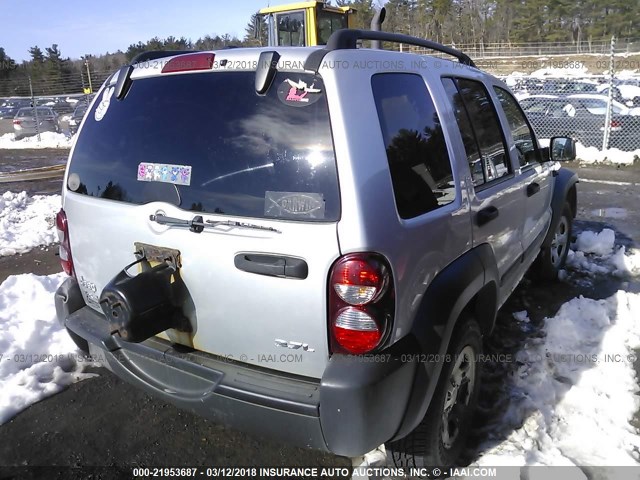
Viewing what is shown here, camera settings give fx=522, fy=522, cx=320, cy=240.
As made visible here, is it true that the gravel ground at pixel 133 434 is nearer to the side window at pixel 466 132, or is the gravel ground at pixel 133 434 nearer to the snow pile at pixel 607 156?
the side window at pixel 466 132

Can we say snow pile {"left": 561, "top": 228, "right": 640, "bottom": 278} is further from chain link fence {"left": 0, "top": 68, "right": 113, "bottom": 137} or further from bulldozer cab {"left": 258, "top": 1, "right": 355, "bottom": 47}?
chain link fence {"left": 0, "top": 68, "right": 113, "bottom": 137}

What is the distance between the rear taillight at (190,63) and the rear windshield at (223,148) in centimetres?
4

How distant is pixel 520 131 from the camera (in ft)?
13.0

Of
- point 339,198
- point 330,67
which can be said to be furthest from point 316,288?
point 330,67

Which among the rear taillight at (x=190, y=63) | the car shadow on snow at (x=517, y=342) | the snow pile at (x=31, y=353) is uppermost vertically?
the rear taillight at (x=190, y=63)

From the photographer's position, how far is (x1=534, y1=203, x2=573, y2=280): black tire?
4.85 meters

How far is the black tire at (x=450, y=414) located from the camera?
239 centimetres

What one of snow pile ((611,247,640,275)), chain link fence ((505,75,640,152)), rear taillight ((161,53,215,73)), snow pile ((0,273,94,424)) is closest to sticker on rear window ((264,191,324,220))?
rear taillight ((161,53,215,73))

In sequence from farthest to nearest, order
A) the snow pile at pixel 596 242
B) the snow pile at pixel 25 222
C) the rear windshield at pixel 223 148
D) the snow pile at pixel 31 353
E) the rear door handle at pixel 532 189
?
the snow pile at pixel 25 222 → the snow pile at pixel 596 242 → the rear door handle at pixel 532 189 → the snow pile at pixel 31 353 → the rear windshield at pixel 223 148

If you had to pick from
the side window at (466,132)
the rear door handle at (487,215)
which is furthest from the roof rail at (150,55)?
the rear door handle at (487,215)

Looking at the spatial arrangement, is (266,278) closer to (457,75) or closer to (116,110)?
(116,110)

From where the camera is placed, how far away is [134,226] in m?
2.48

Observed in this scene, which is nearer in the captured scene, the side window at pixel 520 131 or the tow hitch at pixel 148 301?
the tow hitch at pixel 148 301

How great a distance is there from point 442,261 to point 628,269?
3.99 m
